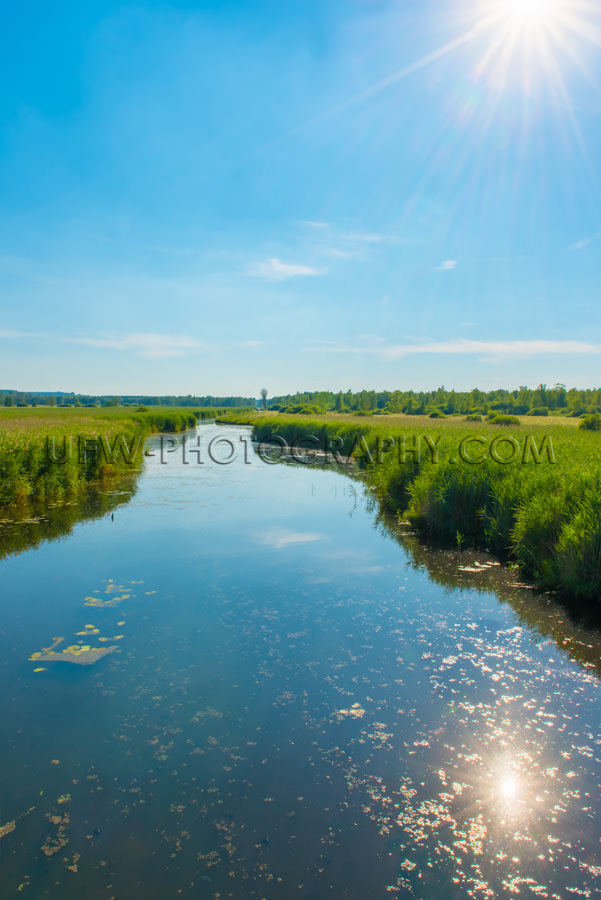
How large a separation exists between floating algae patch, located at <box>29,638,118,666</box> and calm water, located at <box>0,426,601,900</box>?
0.11 m

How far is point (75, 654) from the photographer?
5.98m

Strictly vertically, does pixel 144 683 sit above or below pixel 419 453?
below

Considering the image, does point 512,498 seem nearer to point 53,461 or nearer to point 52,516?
point 52,516

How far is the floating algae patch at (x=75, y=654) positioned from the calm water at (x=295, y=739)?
114 mm

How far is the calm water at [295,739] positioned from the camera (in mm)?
3303

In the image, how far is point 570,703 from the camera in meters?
5.16

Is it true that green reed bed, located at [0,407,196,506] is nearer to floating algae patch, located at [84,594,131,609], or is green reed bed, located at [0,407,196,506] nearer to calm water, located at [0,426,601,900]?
calm water, located at [0,426,601,900]

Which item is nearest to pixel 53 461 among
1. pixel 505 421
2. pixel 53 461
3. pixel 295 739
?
pixel 53 461

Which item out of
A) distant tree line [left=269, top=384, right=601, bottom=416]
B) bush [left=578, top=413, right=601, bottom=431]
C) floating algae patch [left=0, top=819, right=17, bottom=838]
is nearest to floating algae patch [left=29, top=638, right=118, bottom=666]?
floating algae patch [left=0, top=819, right=17, bottom=838]

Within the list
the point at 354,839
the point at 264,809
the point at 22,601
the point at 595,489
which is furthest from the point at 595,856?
the point at 22,601

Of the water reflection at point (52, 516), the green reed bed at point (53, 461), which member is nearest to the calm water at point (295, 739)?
the water reflection at point (52, 516)

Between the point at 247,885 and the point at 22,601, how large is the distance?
19.8 feet

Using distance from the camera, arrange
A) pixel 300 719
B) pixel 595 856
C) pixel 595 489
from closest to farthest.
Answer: pixel 595 856, pixel 300 719, pixel 595 489

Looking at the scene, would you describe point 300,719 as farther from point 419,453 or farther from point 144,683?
point 419,453
